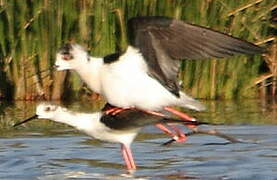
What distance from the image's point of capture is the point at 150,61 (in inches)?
344

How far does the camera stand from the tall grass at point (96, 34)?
12.1m

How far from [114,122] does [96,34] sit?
12.1 feet

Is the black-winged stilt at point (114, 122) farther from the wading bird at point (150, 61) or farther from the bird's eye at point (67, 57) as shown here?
the bird's eye at point (67, 57)

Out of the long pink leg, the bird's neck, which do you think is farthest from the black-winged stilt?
the bird's neck

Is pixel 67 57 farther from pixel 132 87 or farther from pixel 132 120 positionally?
pixel 132 120

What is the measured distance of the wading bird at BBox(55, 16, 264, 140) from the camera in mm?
8531

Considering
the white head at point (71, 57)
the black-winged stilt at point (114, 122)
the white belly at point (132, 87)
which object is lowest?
the black-winged stilt at point (114, 122)

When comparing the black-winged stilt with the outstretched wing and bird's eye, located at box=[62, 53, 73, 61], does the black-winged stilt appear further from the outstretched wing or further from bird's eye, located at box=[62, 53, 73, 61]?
bird's eye, located at box=[62, 53, 73, 61]

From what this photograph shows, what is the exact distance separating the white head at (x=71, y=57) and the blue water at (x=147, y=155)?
2.89 ft

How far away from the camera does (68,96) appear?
1273cm

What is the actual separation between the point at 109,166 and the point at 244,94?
3.98m

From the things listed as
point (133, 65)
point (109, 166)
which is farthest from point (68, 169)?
point (133, 65)

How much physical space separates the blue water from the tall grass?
1.28 metres

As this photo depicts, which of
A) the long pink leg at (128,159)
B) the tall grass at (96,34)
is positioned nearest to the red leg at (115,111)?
the long pink leg at (128,159)
